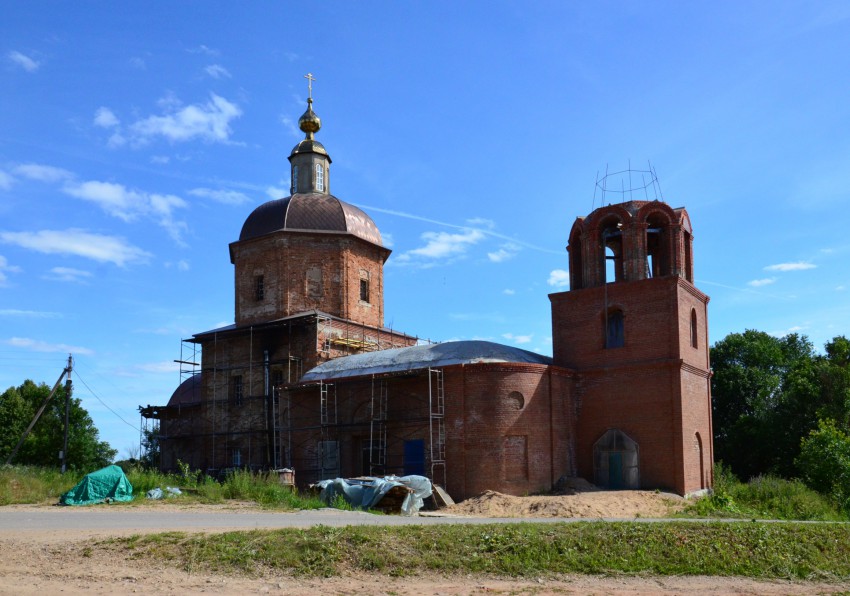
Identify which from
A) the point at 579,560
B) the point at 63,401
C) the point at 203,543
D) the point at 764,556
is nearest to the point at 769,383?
the point at 764,556

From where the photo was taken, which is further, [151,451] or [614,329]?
[151,451]

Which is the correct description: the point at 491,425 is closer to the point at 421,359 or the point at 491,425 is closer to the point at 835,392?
the point at 421,359

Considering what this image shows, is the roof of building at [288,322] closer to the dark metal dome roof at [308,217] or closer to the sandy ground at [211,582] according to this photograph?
the dark metal dome roof at [308,217]

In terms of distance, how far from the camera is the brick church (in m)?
22.8

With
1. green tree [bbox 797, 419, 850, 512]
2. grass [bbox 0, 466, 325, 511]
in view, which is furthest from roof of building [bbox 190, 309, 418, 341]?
green tree [bbox 797, 419, 850, 512]

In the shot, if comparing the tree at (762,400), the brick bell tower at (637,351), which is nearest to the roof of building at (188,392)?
the brick bell tower at (637,351)

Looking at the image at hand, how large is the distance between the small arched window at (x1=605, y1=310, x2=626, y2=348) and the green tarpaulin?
13.6 m

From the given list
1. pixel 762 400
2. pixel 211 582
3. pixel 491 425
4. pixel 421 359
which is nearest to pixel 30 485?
pixel 421 359

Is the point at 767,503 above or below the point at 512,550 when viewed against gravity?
below

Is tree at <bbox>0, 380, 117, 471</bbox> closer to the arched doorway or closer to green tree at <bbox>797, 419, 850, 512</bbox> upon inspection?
the arched doorway

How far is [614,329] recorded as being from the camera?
2456 centimetres

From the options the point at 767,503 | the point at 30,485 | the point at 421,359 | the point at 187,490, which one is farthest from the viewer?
the point at 421,359

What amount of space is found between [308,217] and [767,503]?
17.5 m

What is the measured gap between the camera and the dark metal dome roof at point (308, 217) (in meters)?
29.9
